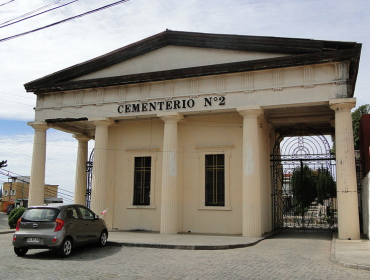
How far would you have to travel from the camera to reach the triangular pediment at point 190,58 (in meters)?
15.3

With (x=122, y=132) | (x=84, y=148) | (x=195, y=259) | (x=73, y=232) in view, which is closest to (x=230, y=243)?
(x=195, y=259)

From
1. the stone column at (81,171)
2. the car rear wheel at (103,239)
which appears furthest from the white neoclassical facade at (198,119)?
the car rear wheel at (103,239)

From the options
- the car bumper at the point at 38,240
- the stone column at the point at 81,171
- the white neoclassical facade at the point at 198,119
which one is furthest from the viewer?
the stone column at the point at 81,171

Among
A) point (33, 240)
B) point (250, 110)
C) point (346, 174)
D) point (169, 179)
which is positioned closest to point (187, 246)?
point (33, 240)

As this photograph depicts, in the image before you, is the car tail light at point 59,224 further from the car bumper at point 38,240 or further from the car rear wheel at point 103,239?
the car rear wheel at point 103,239

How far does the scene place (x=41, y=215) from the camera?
11.0 m

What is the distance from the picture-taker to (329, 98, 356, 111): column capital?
14575 millimetres

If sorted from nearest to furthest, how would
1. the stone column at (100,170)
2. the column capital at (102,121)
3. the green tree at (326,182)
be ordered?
the stone column at (100,170)
the column capital at (102,121)
the green tree at (326,182)

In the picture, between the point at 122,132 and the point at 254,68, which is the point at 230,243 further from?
the point at 122,132

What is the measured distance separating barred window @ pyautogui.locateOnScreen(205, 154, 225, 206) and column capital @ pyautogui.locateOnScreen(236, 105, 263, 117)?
10.1 feet

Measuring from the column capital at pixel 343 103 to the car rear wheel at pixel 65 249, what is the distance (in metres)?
10.4

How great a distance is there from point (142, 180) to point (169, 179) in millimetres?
2960

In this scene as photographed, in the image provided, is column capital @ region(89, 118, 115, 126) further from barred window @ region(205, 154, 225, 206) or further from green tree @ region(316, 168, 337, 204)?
green tree @ region(316, 168, 337, 204)

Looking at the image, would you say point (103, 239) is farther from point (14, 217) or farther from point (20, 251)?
point (14, 217)
